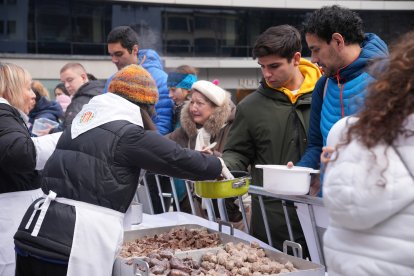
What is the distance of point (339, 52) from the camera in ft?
10.5

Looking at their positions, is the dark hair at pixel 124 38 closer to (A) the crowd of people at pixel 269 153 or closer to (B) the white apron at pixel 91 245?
(A) the crowd of people at pixel 269 153

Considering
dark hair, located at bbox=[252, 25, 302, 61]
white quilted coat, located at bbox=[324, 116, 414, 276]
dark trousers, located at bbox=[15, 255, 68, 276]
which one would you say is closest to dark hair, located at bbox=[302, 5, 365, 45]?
dark hair, located at bbox=[252, 25, 302, 61]

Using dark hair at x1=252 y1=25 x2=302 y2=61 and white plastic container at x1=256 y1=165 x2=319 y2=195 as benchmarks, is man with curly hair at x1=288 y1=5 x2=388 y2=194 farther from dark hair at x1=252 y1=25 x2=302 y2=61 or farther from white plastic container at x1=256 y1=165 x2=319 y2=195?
white plastic container at x1=256 y1=165 x2=319 y2=195

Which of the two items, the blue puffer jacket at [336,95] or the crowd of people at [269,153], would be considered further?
the blue puffer jacket at [336,95]

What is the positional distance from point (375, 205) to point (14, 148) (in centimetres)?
268

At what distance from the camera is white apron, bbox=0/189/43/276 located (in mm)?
4234

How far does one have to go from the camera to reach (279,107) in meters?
3.73

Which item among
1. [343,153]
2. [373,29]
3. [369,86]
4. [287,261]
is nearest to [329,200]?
[343,153]

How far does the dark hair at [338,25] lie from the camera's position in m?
3.17

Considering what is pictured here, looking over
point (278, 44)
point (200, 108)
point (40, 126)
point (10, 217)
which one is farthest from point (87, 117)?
point (40, 126)

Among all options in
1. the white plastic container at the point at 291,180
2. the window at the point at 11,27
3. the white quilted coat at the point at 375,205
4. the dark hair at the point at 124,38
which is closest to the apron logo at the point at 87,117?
the white plastic container at the point at 291,180

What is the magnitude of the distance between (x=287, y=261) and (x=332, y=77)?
1050 millimetres

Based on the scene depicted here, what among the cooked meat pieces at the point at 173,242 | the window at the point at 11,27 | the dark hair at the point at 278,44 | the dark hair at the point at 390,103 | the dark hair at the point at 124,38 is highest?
the window at the point at 11,27

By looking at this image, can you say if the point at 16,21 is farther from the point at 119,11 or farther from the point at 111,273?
the point at 111,273
